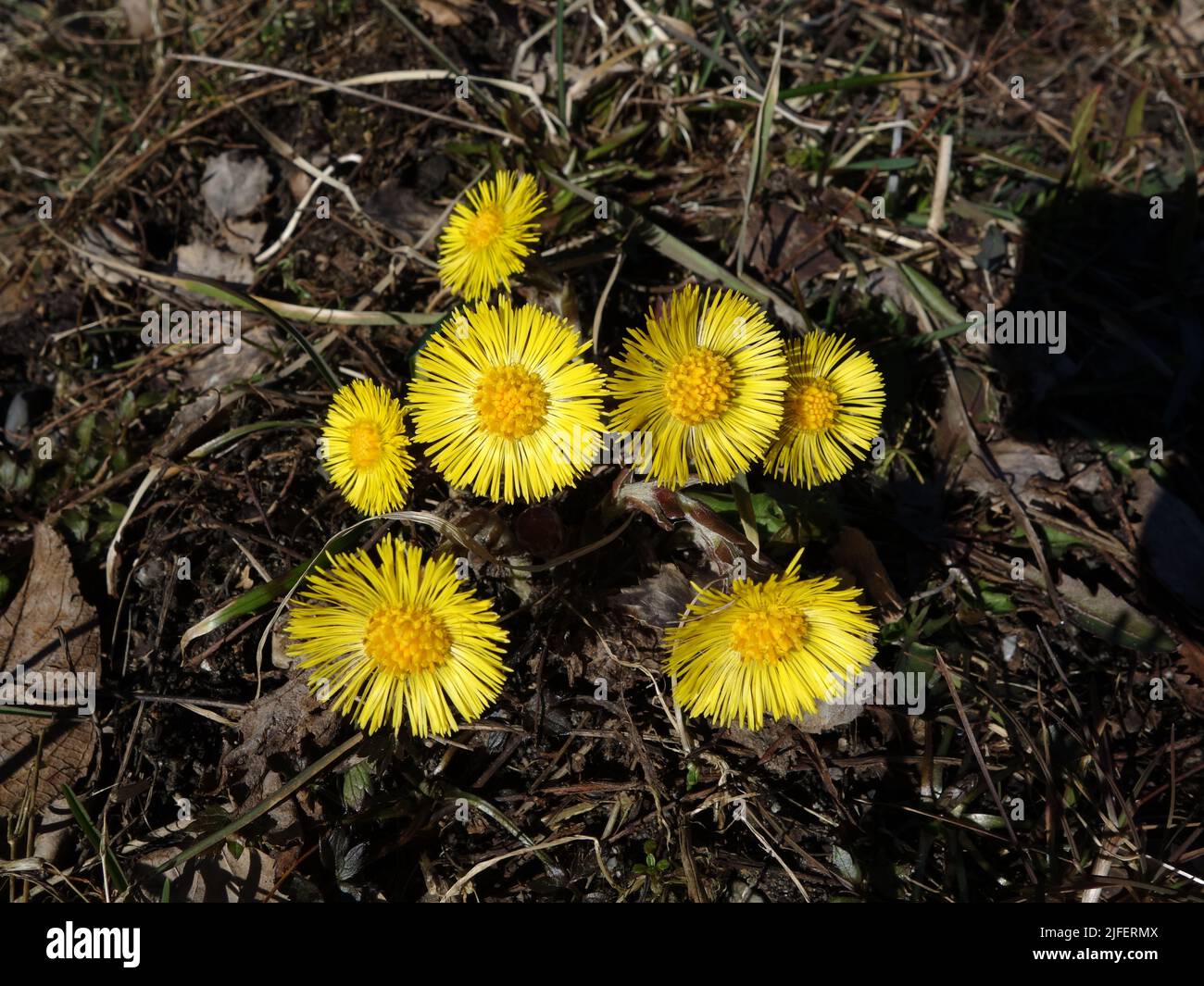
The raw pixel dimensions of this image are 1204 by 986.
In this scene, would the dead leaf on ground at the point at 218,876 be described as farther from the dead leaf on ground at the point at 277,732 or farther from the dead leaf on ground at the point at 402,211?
the dead leaf on ground at the point at 402,211

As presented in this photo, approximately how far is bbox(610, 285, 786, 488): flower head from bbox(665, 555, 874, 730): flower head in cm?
28

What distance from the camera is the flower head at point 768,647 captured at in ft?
5.39

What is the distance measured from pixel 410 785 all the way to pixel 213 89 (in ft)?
7.93

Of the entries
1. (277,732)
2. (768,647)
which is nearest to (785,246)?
(768,647)

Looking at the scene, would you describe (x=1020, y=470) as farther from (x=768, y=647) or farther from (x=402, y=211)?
(x=402, y=211)

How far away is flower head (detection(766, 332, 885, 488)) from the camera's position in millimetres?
1790

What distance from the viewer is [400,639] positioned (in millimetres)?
1604

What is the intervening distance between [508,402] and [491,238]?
0.41 m

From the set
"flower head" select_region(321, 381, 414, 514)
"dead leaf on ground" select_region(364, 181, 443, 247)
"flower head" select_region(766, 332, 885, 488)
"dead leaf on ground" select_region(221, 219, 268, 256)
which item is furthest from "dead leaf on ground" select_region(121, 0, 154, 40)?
"flower head" select_region(766, 332, 885, 488)

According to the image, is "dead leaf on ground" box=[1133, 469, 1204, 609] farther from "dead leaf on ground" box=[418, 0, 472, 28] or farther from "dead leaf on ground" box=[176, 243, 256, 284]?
"dead leaf on ground" box=[176, 243, 256, 284]

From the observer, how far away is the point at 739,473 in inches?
70.2

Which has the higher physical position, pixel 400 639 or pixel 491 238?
pixel 491 238

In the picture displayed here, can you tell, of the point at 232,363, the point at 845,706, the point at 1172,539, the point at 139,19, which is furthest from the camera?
the point at 139,19
